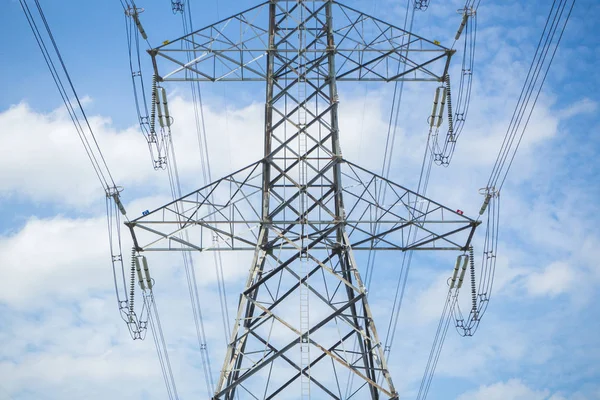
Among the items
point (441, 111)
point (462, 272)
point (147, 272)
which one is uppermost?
point (441, 111)

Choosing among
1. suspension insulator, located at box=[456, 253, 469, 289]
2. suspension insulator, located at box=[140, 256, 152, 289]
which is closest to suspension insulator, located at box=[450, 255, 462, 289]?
suspension insulator, located at box=[456, 253, 469, 289]

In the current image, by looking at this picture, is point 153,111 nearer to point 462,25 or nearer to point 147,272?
point 147,272

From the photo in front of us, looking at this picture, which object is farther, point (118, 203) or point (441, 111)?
point (441, 111)

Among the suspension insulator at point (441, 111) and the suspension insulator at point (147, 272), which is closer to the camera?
the suspension insulator at point (147, 272)

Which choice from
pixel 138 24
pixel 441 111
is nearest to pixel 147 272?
pixel 138 24

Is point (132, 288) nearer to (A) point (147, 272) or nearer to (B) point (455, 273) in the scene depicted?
(A) point (147, 272)

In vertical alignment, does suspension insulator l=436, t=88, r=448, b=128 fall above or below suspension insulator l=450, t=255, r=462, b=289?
above

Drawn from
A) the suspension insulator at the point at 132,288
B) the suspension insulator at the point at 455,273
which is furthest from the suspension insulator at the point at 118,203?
the suspension insulator at the point at 455,273

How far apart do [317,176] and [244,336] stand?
610 cm

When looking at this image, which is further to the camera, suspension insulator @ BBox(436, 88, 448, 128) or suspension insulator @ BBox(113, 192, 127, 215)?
suspension insulator @ BBox(436, 88, 448, 128)

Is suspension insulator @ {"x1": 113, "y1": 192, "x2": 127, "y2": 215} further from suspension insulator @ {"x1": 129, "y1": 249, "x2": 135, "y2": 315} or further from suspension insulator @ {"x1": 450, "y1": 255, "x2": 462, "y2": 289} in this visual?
suspension insulator @ {"x1": 450, "y1": 255, "x2": 462, "y2": 289}

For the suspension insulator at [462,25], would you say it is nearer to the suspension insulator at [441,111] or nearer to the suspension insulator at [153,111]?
the suspension insulator at [441,111]

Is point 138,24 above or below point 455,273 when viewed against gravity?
above

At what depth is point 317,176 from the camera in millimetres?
31234
